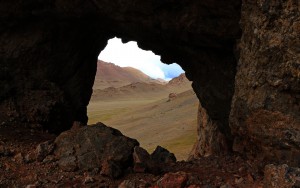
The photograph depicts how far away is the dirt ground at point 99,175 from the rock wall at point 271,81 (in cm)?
144

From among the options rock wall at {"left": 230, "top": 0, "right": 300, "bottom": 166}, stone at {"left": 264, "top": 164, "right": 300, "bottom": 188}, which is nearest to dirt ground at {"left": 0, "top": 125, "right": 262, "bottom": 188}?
rock wall at {"left": 230, "top": 0, "right": 300, "bottom": 166}

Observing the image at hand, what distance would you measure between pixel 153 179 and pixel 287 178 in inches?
196

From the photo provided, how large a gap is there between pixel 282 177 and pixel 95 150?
7.68 metres

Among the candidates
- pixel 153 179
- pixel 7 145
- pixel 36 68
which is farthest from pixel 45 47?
pixel 153 179

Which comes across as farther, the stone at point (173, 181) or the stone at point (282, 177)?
the stone at point (173, 181)

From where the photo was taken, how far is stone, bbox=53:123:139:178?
1461 cm

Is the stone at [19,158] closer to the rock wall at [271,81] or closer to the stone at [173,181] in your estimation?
the stone at [173,181]

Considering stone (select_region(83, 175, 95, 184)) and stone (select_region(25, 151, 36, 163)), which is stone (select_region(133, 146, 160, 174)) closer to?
stone (select_region(83, 175, 95, 184))

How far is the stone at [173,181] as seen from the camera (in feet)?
42.2

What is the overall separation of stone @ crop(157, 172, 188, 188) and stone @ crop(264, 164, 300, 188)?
2.86 meters

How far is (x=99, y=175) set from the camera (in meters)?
14.2

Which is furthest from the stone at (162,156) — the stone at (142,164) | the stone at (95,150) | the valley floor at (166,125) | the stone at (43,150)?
the valley floor at (166,125)

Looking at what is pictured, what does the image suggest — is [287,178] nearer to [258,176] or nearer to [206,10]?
[258,176]

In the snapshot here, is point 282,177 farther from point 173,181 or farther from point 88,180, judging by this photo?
point 88,180
